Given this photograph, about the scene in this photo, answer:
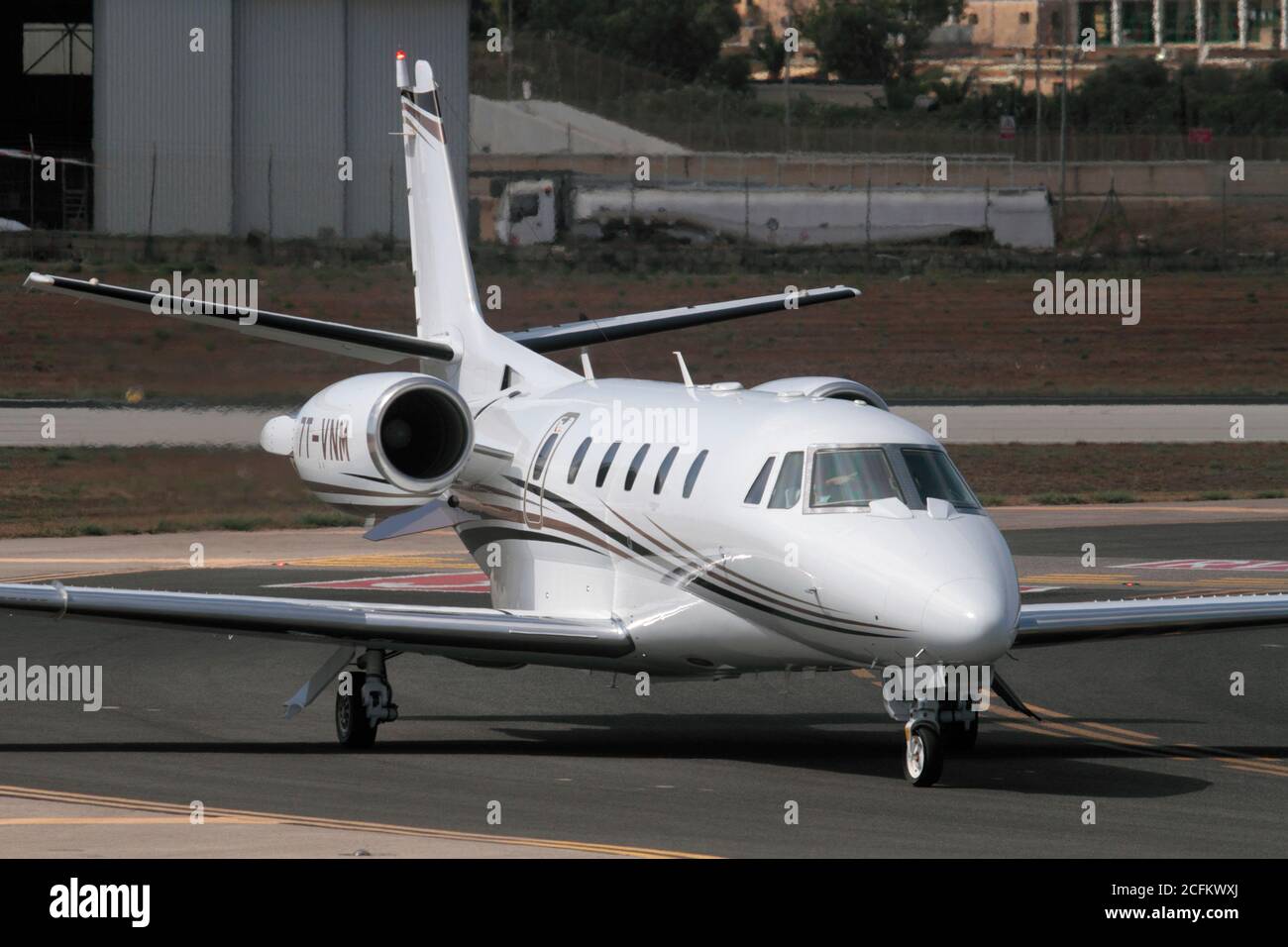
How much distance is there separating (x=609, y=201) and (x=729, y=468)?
2493 inches

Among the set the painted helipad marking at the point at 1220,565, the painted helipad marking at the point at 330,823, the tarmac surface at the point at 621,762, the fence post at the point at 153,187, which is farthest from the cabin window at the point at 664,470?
the fence post at the point at 153,187

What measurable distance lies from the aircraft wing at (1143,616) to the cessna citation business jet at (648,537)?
0.03 metres

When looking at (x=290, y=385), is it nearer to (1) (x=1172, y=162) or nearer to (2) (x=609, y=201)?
(2) (x=609, y=201)

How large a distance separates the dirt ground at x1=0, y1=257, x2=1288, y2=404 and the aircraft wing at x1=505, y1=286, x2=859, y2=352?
19.8m

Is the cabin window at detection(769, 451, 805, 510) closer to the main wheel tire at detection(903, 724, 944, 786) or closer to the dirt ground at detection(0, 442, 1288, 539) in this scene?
the main wheel tire at detection(903, 724, 944, 786)

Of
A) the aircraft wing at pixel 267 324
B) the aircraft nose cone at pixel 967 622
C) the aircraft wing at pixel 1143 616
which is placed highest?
the aircraft wing at pixel 267 324

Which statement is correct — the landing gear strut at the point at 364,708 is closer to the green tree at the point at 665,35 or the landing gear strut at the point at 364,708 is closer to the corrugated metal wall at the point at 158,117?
the corrugated metal wall at the point at 158,117

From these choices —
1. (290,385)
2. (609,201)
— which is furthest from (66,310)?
(609,201)

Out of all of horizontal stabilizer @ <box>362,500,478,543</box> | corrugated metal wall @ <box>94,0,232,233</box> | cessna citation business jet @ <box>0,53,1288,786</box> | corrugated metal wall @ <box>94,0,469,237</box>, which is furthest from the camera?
corrugated metal wall @ <box>94,0,469,237</box>

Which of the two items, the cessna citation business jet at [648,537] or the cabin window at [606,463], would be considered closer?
the cessna citation business jet at [648,537]

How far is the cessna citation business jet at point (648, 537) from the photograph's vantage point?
643 inches

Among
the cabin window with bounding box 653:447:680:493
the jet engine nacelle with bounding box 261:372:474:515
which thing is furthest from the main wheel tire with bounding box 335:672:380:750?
the cabin window with bounding box 653:447:680:493

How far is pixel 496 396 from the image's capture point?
75.8ft

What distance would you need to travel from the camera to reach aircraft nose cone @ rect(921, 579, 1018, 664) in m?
15.5
